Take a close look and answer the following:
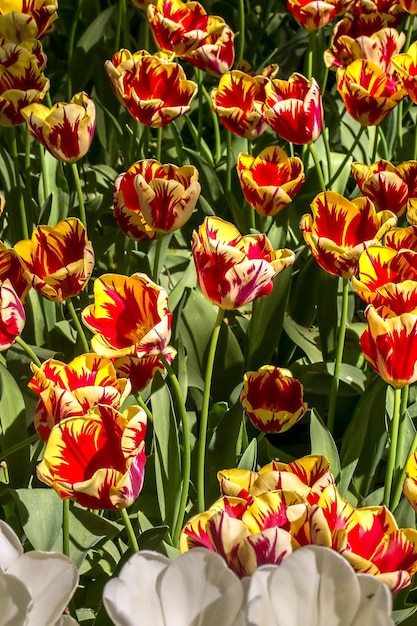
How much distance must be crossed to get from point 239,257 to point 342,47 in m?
0.72

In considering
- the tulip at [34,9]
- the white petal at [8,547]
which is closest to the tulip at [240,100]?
the tulip at [34,9]

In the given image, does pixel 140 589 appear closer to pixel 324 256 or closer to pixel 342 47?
pixel 324 256

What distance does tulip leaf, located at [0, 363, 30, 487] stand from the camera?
40.1 inches

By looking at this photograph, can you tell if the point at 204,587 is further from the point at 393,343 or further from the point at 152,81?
the point at 152,81

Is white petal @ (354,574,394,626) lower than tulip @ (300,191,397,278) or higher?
higher

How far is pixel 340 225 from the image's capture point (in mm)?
945

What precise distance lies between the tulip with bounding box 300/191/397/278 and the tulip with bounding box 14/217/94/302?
0.73ft

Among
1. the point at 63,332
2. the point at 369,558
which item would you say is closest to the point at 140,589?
the point at 369,558

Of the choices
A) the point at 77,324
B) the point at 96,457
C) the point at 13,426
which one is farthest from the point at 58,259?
the point at 96,457

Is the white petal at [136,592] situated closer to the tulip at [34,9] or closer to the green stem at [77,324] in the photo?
the green stem at [77,324]

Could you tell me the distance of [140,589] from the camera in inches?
19.1

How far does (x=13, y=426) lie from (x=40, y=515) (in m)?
0.17

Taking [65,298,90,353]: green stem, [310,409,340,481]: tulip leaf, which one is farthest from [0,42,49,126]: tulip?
[310,409,340,481]: tulip leaf

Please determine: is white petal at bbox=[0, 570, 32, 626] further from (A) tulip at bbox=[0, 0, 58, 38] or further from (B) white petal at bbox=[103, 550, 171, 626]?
(A) tulip at bbox=[0, 0, 58, 38]
